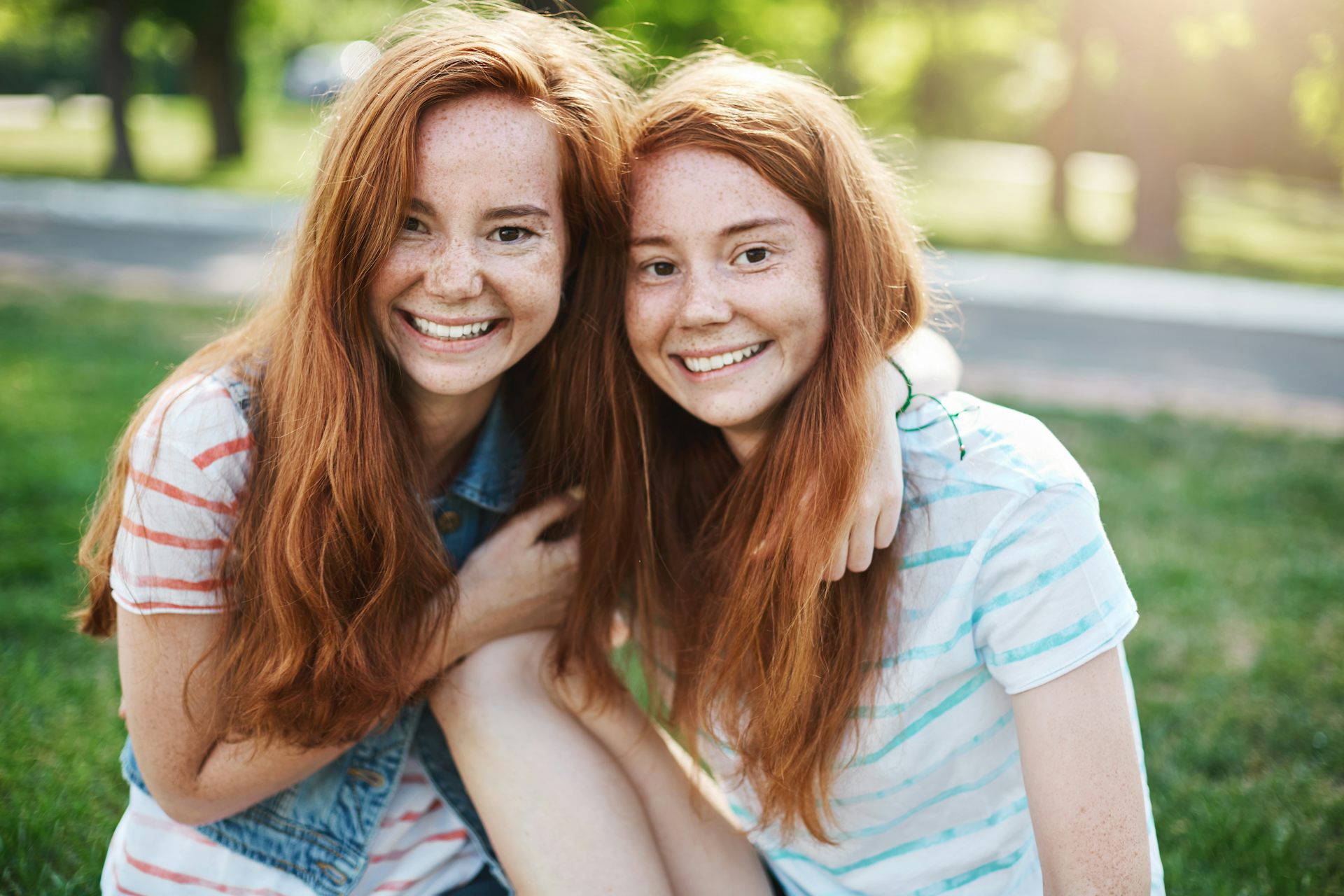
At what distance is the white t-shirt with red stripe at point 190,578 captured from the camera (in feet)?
6.47

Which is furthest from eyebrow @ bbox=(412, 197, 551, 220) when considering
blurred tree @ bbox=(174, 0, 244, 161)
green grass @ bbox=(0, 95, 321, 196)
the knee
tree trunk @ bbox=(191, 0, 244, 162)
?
tree trunk @ bbox=(191, 0, 244, 162)

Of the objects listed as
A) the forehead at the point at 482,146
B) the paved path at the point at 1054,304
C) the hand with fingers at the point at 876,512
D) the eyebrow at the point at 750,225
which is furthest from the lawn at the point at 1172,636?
the eyebrow at the point at 750,225

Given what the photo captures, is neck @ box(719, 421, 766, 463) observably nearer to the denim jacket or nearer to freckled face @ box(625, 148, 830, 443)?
freckled face @ box(625, 148, 830, 443)

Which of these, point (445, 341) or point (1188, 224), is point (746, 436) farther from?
point (1188, 224)

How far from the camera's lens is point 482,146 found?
206 cm

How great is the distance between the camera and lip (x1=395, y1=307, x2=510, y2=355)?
2.15m

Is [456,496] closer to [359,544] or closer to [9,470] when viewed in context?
[359,544]

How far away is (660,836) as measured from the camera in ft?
7.61

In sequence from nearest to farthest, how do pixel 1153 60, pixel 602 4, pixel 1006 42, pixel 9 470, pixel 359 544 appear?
pixel 359 544 < pixel 9 470 < pixel 602 4 < pixel 1153 60 < pixel 1006 42

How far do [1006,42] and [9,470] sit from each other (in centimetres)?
2481

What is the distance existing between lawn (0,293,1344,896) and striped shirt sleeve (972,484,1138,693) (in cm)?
130

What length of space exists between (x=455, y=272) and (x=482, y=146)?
0.24 metres

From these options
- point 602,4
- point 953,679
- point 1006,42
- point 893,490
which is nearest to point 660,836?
point 953,679

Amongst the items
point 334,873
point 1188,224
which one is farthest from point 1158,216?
point 334,873
